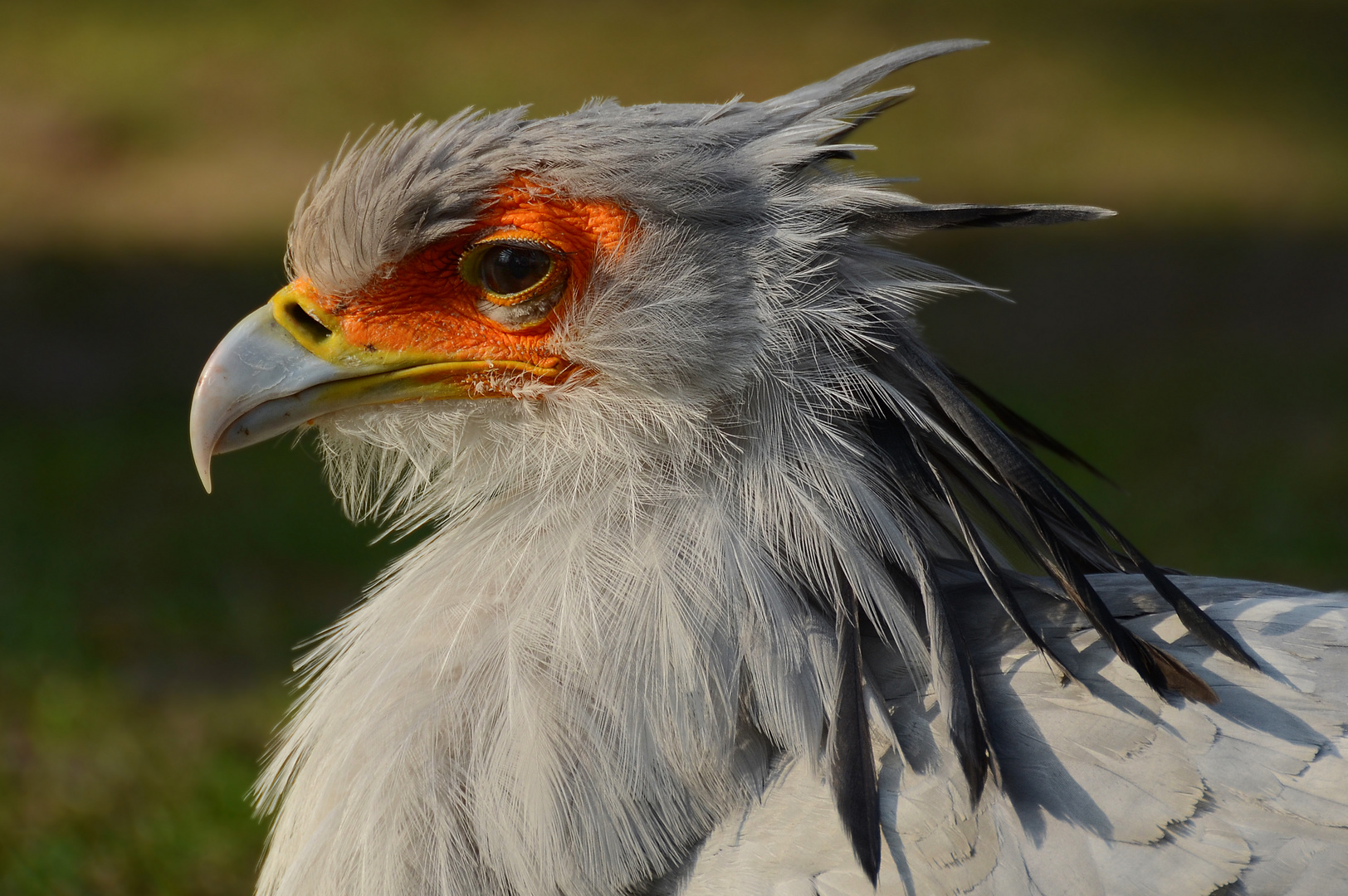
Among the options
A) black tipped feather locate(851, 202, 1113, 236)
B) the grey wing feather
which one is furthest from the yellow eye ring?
the grey wing feather

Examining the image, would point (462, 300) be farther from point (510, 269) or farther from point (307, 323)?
point (307, 323)

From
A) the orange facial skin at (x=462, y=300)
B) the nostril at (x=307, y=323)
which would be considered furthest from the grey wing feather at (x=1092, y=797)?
the nostril at (x=307, y=323)

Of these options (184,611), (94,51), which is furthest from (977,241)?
(94,51)

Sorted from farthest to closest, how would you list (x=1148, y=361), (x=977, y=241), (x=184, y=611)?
(x=977, y=241) < (x=1148, y=361) < (x=184, y=611)

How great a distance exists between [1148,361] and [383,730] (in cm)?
844

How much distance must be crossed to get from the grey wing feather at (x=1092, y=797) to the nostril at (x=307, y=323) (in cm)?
126

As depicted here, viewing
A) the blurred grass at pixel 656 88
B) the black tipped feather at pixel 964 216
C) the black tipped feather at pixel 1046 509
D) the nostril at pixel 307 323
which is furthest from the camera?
the blurred grass at pixel 656 88

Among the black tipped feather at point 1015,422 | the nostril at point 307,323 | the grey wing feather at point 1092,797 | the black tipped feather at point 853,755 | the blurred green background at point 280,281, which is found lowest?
the blurred green background at point 280,281

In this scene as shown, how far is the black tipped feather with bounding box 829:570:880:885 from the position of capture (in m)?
1.96

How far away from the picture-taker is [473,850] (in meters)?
2.12

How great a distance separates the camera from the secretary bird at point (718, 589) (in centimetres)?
205

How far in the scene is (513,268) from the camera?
240cm

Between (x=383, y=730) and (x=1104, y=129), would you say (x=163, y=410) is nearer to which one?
(x=383, y=730)

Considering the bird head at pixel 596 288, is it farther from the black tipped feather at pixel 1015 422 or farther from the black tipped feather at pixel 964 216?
the black tipped feather at pixel 1015 422
